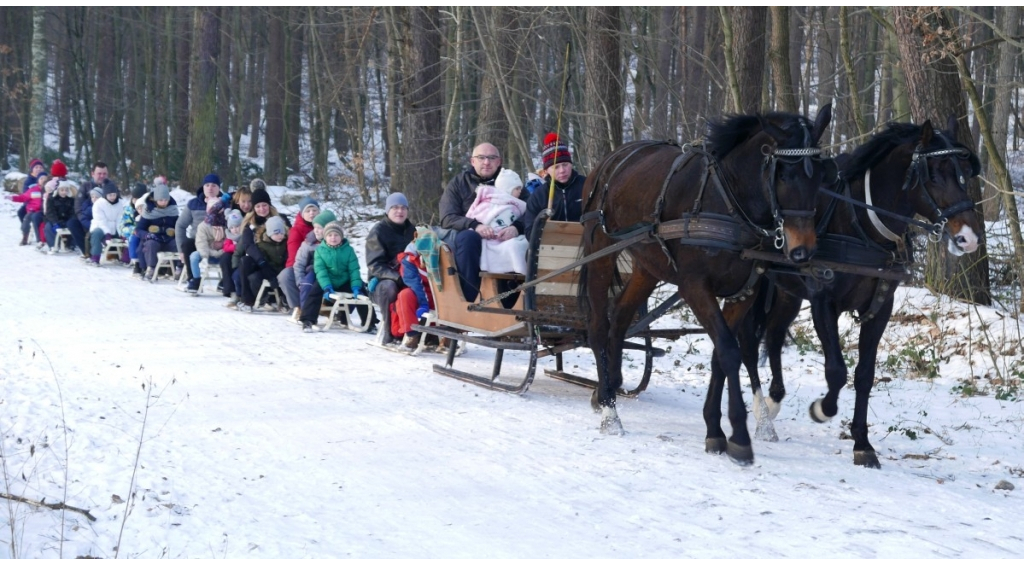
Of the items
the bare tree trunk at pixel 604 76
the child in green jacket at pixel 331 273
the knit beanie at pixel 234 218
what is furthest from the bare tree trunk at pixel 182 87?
the child in green jacket at pixel 331 273

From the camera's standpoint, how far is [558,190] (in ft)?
28.1

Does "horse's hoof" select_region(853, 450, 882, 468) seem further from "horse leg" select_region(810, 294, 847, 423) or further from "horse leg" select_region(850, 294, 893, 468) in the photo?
"horse leg" select_region(810, 294, 847, 423)

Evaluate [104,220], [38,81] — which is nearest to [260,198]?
[104,220]

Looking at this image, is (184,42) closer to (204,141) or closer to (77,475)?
(204,141)

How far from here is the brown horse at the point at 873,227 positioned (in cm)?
596

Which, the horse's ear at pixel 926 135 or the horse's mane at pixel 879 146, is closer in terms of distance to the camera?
the horse's ear at pixel 926 135

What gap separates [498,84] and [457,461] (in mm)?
10798

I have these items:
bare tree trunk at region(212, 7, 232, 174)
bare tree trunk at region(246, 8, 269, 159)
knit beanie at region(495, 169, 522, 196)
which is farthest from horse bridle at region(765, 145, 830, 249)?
bare tree trunk at region(246, 8, 269, 159)

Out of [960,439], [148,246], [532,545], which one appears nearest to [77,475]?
[532,545]

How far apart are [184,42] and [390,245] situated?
2109 centimetres

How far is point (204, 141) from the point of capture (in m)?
25.2

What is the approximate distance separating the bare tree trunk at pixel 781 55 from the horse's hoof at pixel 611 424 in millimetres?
6955

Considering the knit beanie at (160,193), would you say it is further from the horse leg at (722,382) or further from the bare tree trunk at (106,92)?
the bare tree trunk at (106,92)

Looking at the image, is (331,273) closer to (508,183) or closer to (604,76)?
(508,183)
